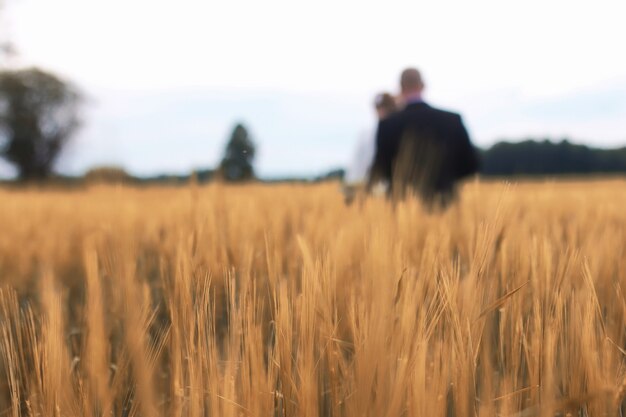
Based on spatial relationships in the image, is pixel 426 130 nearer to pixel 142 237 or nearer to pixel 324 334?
pixel 142 237

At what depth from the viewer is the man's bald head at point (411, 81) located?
3.18 meters

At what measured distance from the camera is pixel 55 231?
2617 mm

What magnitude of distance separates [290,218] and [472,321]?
2205 millimetres

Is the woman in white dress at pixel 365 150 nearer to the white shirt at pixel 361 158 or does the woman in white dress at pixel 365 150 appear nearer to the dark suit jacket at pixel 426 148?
the white shirt at pixel 361 158

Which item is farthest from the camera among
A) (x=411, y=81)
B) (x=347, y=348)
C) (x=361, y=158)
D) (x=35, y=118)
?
(x=35, y=118)

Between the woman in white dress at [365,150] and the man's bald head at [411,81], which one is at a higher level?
the man's bald head at [411,81]

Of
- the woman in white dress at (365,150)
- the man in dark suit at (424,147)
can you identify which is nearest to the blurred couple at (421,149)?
the man in dark suit at (424,147)

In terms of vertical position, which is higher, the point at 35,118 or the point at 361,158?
the point at 35,118

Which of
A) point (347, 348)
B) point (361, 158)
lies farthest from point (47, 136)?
point (347, 348)

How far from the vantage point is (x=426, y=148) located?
3283 mm

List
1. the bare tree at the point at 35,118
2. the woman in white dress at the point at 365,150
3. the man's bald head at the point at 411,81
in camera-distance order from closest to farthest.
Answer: the man's bald head at the point at 411,81 < the woman in white dress at the point at 365,150 < the bare tree at the point at 35,118

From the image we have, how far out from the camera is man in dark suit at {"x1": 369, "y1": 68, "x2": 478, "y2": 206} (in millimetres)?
3191

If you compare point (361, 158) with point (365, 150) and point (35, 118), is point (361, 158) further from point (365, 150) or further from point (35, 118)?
point (35, 118)

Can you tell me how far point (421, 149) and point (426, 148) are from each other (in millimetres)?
39
